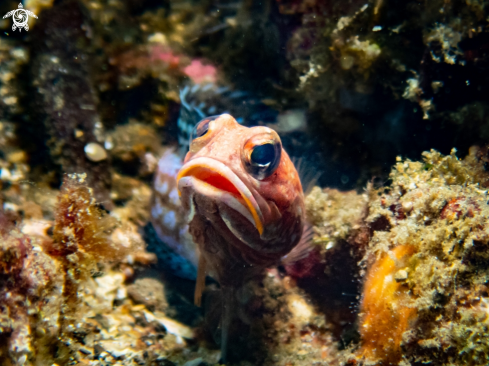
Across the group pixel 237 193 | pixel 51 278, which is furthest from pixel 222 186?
pixel 51 278

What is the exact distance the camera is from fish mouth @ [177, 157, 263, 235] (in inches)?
89.7

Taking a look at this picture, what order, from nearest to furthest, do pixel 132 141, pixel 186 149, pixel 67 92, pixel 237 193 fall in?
pixel 237 193
pixel 67 92
pixel 186 149
pixel 132 141

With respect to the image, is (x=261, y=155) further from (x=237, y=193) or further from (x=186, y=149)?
(x=186, y=149)

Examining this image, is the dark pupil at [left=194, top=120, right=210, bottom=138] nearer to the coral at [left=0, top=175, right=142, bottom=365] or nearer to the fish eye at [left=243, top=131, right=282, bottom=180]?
the fish eye at [left=243, top=131, right=282, bottom=180]

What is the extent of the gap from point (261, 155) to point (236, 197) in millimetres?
410

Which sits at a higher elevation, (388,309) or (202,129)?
(202,129)

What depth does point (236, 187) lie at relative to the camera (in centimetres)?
230

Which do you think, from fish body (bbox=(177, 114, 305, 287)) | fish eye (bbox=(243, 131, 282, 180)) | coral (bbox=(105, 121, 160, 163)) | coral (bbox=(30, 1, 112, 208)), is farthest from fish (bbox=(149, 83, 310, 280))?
fish eye (bbox=(243, 131, 282, 180))

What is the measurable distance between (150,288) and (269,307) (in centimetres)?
144

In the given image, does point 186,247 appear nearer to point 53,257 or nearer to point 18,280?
point 53,257

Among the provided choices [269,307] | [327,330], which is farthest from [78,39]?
[327,330]

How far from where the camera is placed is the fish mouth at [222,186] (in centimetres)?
228

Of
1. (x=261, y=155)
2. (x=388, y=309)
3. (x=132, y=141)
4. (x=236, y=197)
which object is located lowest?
A: (x=388, y=309)

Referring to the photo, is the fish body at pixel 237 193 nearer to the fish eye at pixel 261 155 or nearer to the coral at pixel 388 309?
the fish eye at pixel 261 155
